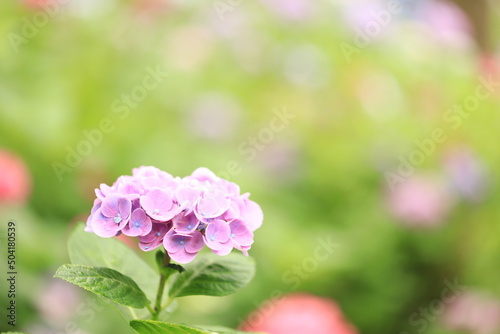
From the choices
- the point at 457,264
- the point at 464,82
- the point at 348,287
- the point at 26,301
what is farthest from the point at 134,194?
the point at 464,82

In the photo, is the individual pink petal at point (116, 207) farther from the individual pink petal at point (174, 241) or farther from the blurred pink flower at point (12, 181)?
the blurred pink flower at point (12, 181)

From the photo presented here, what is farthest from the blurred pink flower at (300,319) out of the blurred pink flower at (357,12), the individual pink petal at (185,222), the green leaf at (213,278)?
the blurred pink flower at (357,12)

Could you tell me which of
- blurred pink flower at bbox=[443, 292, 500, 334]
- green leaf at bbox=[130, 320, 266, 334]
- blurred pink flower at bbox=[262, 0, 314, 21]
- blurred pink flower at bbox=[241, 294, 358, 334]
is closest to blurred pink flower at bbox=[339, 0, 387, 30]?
blurred pink flower at bbox=[262, 0, 314, 21]

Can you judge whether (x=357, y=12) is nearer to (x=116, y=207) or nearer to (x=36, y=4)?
(x=36, y=4)

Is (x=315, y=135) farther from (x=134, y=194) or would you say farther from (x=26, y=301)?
(x=134, y=194)

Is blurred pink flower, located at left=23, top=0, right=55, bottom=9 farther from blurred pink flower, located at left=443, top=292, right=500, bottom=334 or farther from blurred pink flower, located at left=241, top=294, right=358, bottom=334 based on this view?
blurred pink flower, located at left=443, top=292, right=500, bottom=334

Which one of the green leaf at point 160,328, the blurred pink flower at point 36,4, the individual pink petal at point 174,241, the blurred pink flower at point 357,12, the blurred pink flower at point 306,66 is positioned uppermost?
the blurred pink flower at point 357,12

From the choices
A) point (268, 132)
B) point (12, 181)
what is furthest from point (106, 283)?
point (268, 132)
